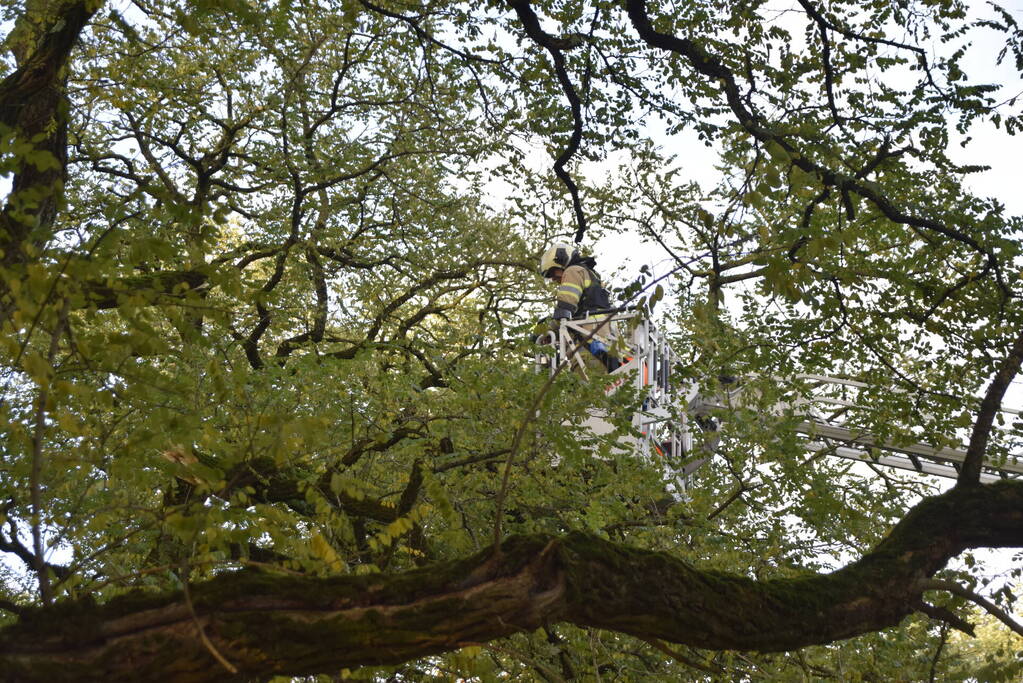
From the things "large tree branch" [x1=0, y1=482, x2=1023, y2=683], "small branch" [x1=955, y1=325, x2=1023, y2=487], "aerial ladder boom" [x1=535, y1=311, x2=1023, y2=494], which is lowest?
"large tree branch" [x1=0, y1=482, x2=1023, y2=683]

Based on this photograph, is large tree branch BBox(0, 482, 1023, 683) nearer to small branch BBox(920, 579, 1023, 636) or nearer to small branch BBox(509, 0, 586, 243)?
small branch BBox(920, 579, 1023, 636)

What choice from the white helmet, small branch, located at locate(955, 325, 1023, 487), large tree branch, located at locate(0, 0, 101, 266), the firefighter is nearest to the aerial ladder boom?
the firefighter

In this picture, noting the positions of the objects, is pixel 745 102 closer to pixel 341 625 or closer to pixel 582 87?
pixel 582 87

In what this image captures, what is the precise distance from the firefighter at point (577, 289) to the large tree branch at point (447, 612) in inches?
271

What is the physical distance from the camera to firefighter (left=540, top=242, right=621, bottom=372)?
1177 cm

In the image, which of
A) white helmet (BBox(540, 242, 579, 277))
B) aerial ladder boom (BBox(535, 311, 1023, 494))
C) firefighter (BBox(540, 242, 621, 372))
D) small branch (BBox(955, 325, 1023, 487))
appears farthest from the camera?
white helmet (BBox(540, 242, 579, 277))

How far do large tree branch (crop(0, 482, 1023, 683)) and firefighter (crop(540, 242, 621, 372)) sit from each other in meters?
6.88

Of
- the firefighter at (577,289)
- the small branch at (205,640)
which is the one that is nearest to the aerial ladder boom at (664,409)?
the firefighter at (577,289)

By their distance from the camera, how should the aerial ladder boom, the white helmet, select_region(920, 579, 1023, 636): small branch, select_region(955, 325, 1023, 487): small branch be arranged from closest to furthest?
select_region(920, 579, 1023, 636): small branch → select_region(955, 325, 1023, 487): small branch → the aerial ladder boom → the white helmet

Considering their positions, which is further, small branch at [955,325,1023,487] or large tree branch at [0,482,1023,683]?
small branch at [955,325,1023,487]

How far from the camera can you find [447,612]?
3664 millimetres

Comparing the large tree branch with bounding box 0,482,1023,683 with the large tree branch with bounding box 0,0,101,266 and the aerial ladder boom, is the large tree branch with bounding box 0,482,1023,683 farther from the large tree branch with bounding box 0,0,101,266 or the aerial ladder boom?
the aerial ladder boom

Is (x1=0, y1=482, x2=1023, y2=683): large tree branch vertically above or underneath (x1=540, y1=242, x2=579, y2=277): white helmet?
underneath

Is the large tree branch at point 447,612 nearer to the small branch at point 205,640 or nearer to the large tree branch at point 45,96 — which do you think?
the small branch at point 205,640
